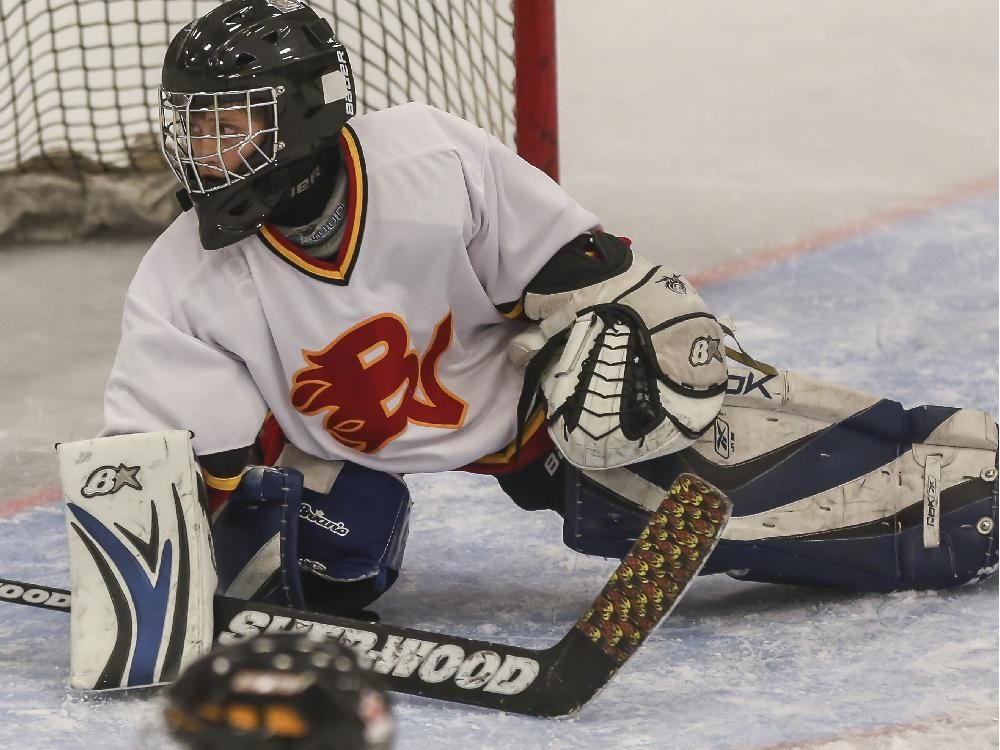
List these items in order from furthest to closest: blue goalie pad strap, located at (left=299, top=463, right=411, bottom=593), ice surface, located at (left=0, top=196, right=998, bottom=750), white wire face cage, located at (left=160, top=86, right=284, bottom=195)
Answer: blue goalie pad strap, located at (left=299, top=463, right=411, bottom=593) < white wire face cage, located at (left=160, top=86, right=284, bottom=195) < ice surface, located at (left=0, top=196, right=998, bottom=750)

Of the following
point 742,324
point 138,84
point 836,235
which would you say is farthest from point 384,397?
point 138,84

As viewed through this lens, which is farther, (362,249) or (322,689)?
(362,249)

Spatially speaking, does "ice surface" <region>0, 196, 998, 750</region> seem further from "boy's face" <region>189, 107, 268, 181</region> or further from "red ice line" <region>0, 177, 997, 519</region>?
"red ice line" <region>0, 177, 997, 519</region>

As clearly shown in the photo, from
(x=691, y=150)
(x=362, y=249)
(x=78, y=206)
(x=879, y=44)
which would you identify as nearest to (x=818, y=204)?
(x=691, y=150)

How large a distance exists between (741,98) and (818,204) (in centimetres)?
80

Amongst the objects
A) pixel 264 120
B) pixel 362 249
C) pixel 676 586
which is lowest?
pixel 676 586

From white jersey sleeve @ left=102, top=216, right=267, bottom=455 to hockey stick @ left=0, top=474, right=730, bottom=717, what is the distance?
0.33 meters

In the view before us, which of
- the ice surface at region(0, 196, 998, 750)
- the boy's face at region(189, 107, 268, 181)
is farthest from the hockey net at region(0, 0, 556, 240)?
the boy's face at region(189, 107, 268, 181)

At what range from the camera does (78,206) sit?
173 inches

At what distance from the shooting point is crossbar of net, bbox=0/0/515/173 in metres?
3.94

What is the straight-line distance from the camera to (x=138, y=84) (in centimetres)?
478

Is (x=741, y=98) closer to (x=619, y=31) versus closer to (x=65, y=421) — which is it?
(x=619, y=31)

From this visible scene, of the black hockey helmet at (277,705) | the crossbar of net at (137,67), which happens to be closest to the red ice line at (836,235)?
the crossbar of net at (137,67)

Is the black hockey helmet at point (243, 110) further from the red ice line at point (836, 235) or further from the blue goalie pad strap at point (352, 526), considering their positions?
the red ice line at point (836, 235)
